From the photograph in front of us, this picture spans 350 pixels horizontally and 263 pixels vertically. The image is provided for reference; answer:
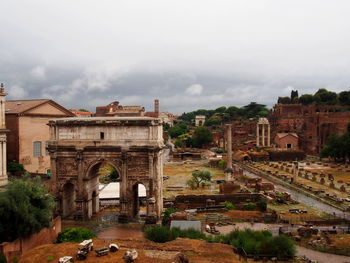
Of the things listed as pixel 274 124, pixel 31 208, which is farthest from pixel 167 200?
pixel 274 124

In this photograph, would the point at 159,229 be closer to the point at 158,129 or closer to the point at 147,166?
the point at 147,166

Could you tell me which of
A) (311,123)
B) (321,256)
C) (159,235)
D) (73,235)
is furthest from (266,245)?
(311,123)

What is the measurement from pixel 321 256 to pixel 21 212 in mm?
16481

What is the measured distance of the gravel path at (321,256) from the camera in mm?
17844

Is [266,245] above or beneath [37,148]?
beneath

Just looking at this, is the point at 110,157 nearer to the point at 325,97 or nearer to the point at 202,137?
the point at 202,137

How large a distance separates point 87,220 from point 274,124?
306 feet

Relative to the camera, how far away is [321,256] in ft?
60.7

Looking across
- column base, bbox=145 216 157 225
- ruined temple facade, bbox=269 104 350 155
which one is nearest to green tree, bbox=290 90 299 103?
ruined temple facade, bbox=269 104 350 155

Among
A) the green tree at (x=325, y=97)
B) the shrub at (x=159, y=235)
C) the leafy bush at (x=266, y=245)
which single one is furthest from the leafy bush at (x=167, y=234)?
the green tree at (x=325, y=97)

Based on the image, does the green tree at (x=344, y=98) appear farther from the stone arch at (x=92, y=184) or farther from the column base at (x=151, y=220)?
the stone arch at (x=92, y=184)

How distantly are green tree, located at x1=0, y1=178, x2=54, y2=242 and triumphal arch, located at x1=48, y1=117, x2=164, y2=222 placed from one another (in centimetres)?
723

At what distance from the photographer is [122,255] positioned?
15133 millimetres

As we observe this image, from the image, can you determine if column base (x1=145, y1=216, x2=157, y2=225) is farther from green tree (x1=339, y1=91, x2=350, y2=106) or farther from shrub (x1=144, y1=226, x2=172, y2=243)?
green tree (x1=339, y1=91, x2=350, y2=106)
